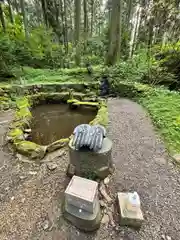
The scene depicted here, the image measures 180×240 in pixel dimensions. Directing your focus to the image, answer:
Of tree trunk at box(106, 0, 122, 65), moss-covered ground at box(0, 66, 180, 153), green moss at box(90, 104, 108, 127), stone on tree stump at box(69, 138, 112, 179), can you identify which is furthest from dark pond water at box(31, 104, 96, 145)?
tree trunk at box(106, 0, 122, 65)

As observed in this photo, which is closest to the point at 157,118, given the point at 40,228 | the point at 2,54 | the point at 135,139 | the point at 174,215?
the point at 135,139

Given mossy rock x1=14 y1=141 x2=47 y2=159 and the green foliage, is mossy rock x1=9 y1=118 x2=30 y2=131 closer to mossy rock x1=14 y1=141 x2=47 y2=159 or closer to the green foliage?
mossy rock x1=14 y1=141 x2=47 y2=159

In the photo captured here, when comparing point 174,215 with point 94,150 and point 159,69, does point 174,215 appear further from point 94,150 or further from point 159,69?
point 159,69

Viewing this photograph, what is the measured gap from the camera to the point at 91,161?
2037mm

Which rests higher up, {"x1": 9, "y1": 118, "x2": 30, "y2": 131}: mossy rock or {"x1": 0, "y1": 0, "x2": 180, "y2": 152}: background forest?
{"x1": 0, "y1": 0, "x2": 180, "y2": 152}: background forest

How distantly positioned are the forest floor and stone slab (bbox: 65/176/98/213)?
0.85 feet

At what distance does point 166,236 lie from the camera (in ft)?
5.18

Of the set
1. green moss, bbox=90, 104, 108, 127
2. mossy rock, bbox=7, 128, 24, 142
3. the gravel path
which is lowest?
the gravel path

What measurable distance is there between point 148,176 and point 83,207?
42.5 inches

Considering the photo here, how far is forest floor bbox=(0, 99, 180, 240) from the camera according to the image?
1.60m

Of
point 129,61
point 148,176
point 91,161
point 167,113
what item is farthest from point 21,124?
point 129,61

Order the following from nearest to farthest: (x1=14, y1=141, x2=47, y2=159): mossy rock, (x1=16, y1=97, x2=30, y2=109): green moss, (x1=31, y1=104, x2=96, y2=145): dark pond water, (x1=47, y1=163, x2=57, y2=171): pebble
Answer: (x1=47, y1=163, x2=57, y2=171): pebble
(x1=14, y1=141, x2=47, y2=159): mossy rock
(x1=31, y1=104, x2=96, y2=145): dark pond water
(x1=16, y1=97, x2=30, y2=109): green moss

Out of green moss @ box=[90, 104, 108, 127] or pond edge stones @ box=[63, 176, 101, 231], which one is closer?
pond edge stones @ box=[63, 176, 101, 231]

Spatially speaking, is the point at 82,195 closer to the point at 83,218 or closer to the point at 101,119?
the point at 83,218
